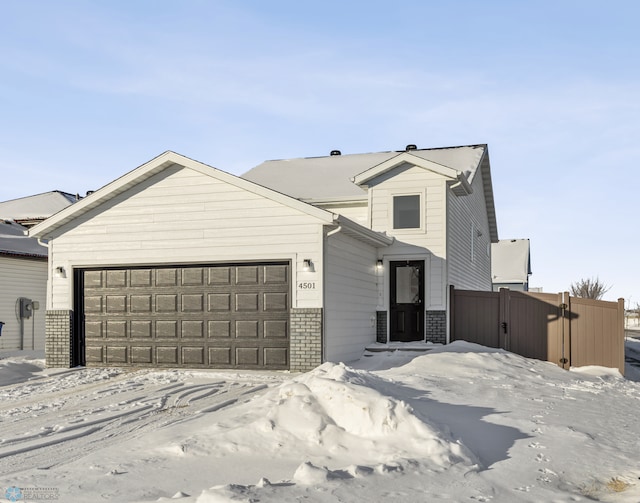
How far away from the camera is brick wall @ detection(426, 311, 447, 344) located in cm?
1839

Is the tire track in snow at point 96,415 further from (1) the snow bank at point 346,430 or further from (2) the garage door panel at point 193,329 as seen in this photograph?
(1) the snow bank at point 346,430

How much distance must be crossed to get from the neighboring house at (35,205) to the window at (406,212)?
62.2 feet

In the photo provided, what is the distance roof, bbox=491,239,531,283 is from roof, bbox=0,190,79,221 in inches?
1226

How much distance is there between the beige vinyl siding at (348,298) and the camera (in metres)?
14.8

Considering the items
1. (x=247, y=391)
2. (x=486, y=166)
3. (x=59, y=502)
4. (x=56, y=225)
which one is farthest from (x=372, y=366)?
(x=486, y=166)

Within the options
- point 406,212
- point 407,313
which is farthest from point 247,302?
point 406,212

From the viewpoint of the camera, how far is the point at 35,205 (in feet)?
108

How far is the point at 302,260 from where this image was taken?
14.5 m

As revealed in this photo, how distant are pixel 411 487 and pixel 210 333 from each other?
985cm

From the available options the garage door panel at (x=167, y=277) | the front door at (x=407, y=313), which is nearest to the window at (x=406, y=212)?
the front door at (x=407, y=313)

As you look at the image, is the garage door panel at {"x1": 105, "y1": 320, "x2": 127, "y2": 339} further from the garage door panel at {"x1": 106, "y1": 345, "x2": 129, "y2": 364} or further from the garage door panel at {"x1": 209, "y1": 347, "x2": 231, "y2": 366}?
the garage door panel at {"x1": 209, "y1": 347, "x2": 231, "y2": 366}

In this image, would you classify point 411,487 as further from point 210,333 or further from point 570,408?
point 210,333

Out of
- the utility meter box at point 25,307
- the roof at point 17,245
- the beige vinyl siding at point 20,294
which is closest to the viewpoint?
the beige vinyl siding at point 20,294

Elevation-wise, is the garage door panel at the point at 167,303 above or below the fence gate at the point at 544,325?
above
